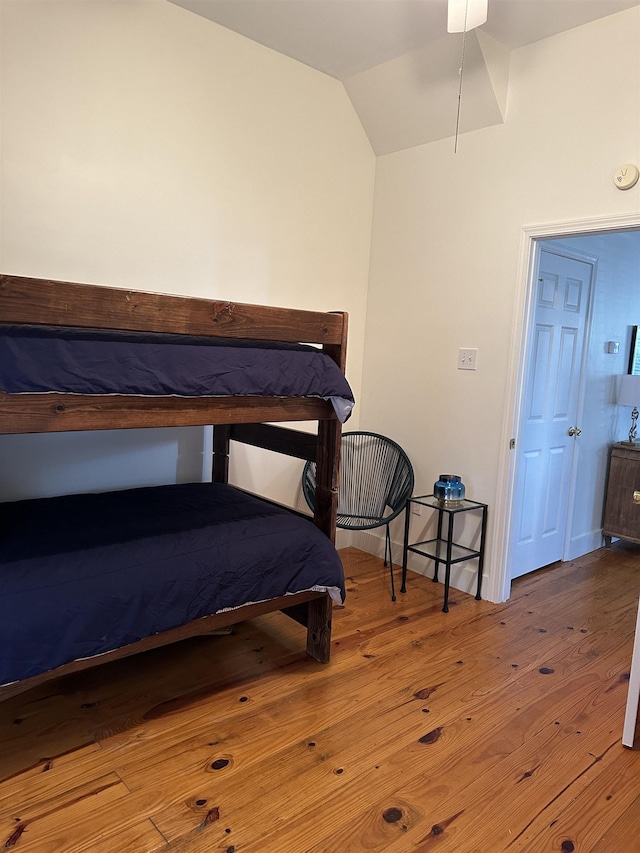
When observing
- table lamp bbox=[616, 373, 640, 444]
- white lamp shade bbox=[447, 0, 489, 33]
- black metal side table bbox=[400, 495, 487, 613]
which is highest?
white lamp shade bbox=[447, 0, 489, 33]

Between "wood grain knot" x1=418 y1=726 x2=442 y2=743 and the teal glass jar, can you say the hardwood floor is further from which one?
the teal glass jar

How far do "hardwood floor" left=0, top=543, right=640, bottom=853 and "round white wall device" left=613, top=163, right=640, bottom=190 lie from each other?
6.87ft

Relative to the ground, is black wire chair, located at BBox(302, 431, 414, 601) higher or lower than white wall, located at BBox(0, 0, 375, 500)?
lower

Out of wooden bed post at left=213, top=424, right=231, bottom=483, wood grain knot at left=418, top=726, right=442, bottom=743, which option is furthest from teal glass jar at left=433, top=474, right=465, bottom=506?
wood grain knot at left=418, top=726, right=442, bottom=743

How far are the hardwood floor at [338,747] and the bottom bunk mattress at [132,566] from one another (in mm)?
379

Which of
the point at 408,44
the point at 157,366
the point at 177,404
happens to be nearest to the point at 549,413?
the point at 408,44

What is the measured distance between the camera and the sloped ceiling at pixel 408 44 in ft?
8.91

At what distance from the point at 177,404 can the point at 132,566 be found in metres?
0.53

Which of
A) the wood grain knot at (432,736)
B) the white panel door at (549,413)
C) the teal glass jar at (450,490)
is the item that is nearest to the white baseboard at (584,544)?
the white panel door at (549,413)

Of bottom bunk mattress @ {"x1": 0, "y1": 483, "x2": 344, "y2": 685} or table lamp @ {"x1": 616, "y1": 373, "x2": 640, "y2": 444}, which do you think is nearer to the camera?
bottom bunk mattress @ {"x1": 0, "y1": 483, "x2": 344, "y2": 685}

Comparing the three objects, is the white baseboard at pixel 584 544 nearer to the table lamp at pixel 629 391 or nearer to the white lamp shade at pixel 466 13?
the table lamp at pixel 629 391

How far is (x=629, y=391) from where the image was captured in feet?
12.8

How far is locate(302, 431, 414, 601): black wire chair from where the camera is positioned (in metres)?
3.56

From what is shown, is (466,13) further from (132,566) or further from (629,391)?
(629,391)
